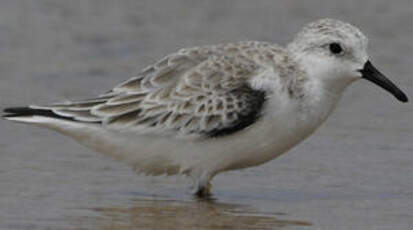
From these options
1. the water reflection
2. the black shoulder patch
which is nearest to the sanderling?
the black shoulder patch

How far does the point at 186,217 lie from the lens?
9242 mm

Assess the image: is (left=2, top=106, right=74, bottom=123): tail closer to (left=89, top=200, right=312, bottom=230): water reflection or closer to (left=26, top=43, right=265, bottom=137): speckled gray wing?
(left=26, top=43, right=265, bottom=137): speckled gray wing

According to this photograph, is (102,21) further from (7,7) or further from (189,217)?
(189,217)

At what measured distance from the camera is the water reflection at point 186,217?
898 centimetres

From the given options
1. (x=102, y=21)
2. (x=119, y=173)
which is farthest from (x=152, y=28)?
(x=119, y=173)

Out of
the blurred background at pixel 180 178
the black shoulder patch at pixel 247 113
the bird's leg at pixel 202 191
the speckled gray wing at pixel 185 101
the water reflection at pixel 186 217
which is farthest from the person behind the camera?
the bird's leg at pixel 202 191

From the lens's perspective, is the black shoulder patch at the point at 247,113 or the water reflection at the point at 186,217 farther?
the black shoulder patch at the point at 247,113

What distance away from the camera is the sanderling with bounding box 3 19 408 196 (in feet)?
31.2

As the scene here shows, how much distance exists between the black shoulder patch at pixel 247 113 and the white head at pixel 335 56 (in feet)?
1.55

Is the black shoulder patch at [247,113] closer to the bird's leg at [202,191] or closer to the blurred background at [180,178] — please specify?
the bird's leg at [202,191]

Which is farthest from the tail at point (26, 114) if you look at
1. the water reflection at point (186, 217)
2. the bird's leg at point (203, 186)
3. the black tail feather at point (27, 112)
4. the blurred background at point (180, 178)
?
the bird's leg at point (203, 186)

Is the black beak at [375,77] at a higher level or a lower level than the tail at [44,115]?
higher

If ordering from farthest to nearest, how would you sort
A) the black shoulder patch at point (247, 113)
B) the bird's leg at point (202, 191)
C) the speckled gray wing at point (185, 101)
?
the bird's leg at point (202, 191), the speckled gray wing at point (185, 101), the black shoulder patch at point (247, 113)

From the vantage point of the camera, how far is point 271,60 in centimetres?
973
